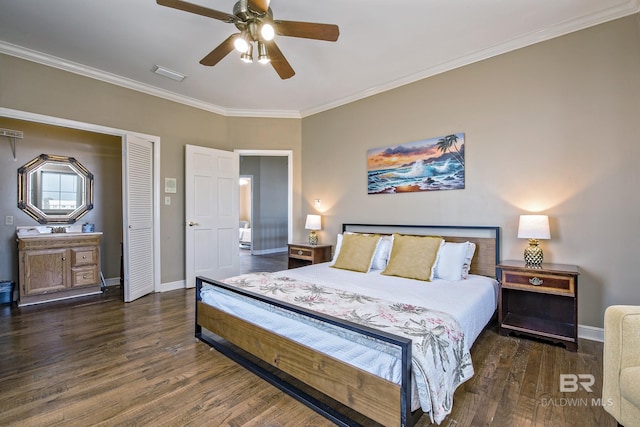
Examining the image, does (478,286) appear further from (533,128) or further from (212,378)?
(212,378)

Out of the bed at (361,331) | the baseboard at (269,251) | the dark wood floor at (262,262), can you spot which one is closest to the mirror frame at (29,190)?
the dark wood floor at (262,262)

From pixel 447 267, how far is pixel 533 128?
1.65 m

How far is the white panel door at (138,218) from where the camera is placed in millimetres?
3936

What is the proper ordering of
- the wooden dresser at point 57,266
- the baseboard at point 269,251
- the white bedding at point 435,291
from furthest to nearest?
the baseboard at point 269,251 → the wooden dresser at point 57,266 → the white bedding at point 435,291

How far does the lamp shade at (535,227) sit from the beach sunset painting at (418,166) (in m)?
0.84

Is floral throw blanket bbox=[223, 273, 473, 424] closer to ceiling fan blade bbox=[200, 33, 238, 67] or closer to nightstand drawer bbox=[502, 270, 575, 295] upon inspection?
nightstand drawer bbox=[502, 270, 575, 295]

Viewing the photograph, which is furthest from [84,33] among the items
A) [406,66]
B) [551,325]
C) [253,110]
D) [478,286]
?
[551,325]

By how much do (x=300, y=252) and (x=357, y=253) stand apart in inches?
54.7

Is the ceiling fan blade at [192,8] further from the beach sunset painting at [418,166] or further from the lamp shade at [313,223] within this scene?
the lamp shade at [313,223]

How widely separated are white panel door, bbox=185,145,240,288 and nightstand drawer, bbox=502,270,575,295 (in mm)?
4021

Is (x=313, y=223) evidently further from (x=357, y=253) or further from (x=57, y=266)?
(x=57, y=266)

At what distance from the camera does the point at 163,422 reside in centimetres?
165

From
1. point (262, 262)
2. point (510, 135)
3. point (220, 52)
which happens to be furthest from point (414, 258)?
point (262, 262)

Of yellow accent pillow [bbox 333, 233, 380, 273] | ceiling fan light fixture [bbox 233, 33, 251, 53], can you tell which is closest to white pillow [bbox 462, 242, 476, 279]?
yellow accent pillow [bbox 333, 233, 380, 273]
